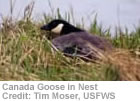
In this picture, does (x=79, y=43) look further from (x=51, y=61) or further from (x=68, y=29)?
(x=68, y=29)

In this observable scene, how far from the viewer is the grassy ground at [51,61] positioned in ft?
17.7

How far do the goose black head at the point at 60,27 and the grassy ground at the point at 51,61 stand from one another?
0.19 meters

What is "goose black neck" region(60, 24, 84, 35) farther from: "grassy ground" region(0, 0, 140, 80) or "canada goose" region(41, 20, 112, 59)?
"grassy ground" region(0, 0, 140, 80)

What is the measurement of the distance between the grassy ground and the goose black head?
0.63 ft

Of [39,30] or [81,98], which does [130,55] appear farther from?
[39,30]

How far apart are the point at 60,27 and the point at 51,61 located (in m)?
0.76

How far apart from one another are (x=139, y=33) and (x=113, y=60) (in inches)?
46.8

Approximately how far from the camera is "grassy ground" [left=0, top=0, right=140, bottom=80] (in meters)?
5.39

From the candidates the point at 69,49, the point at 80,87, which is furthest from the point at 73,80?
the point at 69,49

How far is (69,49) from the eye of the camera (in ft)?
19.4
